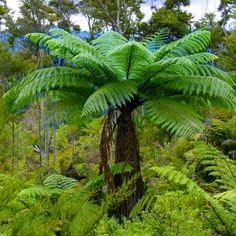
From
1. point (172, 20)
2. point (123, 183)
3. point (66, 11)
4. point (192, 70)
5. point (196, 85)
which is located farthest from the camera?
point (66, 11)

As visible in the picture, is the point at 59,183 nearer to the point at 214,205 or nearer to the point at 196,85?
the point at 196,85

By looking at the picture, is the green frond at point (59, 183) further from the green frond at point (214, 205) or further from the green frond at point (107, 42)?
the green frond at point (214, 205)

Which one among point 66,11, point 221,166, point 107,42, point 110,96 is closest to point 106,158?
point 110,96

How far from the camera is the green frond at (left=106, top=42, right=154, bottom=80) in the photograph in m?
3.68

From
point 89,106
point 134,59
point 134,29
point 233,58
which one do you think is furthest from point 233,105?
point 134,29

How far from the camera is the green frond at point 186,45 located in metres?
3.93

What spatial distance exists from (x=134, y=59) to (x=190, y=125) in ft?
2.44

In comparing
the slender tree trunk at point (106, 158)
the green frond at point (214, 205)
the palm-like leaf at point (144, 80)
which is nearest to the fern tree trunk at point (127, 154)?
the palm-like leaf at point (144, 80)

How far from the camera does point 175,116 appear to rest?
12.1ft

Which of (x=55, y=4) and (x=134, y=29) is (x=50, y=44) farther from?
(x=55, y=4)

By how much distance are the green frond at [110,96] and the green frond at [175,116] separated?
24cm

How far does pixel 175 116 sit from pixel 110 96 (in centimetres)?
56

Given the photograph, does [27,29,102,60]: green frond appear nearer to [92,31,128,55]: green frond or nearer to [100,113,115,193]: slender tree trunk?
[92,31,128,55]: green frond

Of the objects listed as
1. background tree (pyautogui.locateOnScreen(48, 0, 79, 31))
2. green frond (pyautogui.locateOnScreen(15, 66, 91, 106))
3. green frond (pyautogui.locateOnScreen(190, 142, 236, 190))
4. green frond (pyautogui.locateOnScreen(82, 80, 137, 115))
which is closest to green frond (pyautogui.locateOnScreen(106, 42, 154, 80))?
green frond (pyautogui.locateOnScreen(82, 80, 137, 115))
